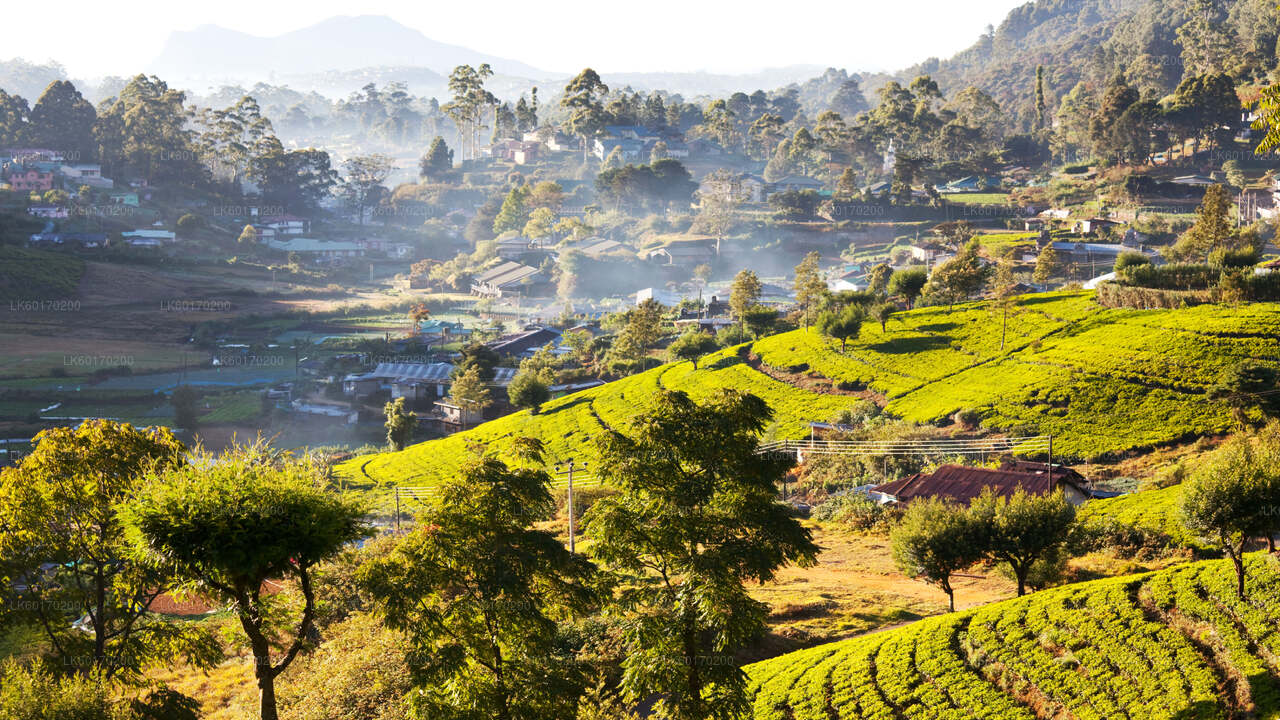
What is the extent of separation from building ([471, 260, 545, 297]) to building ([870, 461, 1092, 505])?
86.4m

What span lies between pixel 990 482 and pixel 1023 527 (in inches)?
400

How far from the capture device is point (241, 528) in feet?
44.7

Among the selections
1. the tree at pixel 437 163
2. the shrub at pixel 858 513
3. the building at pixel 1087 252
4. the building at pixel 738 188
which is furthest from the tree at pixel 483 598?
the tree at pixel 437 163

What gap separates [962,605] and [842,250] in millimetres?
94659

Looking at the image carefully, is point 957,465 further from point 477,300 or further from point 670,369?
point 477,300

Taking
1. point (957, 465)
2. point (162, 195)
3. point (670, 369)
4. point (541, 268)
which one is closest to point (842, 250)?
point (541, 268)

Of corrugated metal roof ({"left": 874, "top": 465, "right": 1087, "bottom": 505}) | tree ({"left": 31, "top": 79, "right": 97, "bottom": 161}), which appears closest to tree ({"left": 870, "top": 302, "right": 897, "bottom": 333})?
corrugated metal roof ({"left": 874, "top": 465, "right": 1087, "bottom": 505})

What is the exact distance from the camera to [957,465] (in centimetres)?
3791

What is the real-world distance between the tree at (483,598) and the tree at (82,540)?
709cm

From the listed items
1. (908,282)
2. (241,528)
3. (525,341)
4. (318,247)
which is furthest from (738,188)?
(241,528)

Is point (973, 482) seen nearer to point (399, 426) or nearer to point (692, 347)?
point (692, 347)

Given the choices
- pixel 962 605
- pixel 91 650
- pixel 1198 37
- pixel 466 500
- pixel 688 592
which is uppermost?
pixel 1198 37

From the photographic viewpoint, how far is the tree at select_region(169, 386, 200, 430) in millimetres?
62562

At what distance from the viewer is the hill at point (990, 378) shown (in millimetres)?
41375
